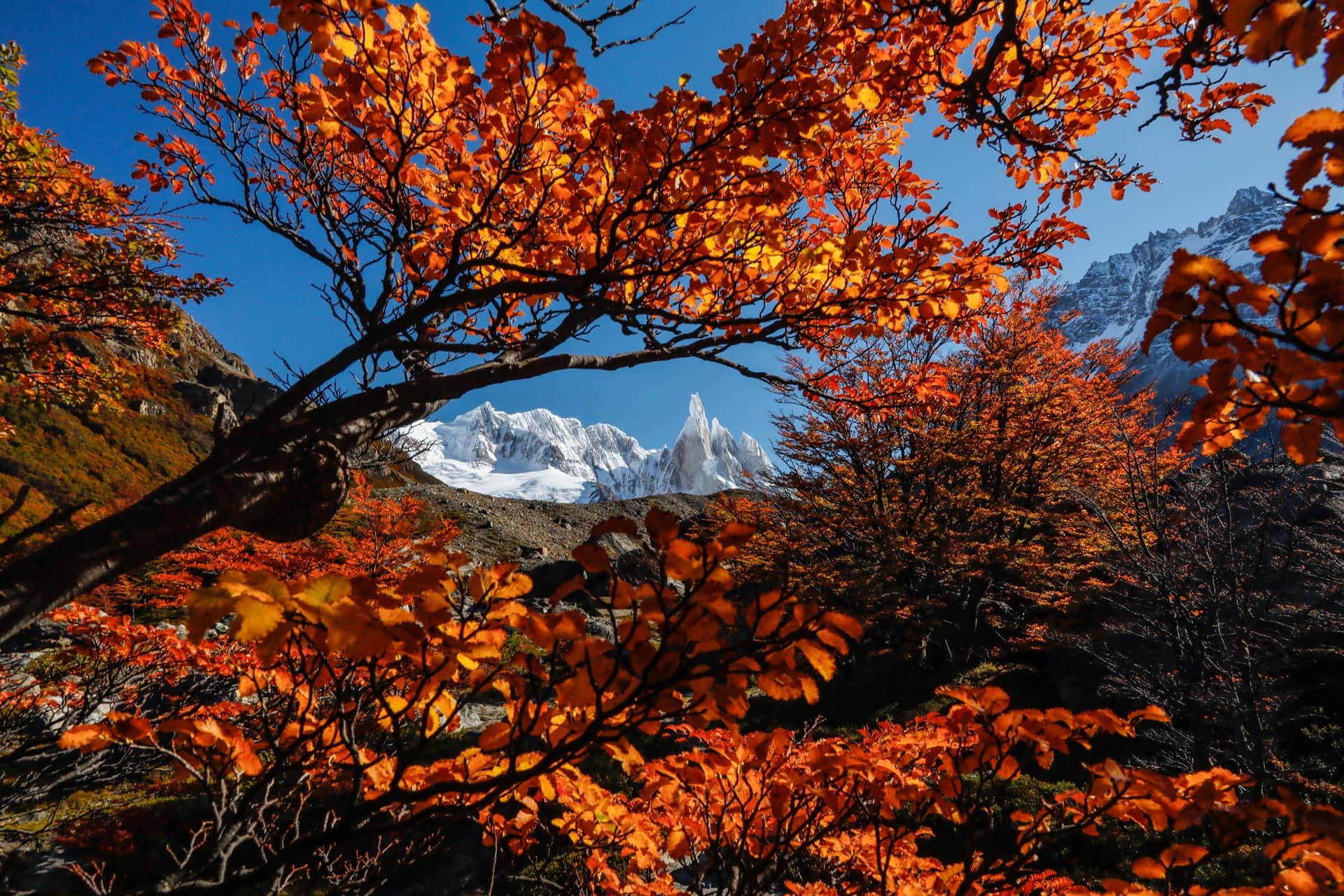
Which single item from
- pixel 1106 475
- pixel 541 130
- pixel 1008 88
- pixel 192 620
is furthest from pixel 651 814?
pixel 1106 475

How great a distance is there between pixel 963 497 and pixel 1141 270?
472 ft

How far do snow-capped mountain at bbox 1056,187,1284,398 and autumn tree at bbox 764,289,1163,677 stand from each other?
100274mm

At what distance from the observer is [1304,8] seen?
1117 millimetres

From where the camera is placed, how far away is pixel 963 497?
1067 cm

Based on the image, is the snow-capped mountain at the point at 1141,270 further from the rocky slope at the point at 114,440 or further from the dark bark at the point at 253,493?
the rocky slope at the point at 114,440

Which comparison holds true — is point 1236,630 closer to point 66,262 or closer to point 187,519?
point 187,519

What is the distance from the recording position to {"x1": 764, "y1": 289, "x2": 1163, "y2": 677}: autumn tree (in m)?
10.9

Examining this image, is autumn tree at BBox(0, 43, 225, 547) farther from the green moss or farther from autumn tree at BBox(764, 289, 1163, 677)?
the green moss

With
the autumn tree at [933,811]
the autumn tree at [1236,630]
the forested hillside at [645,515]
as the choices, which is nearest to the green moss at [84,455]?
the forested hillside at [645,515]

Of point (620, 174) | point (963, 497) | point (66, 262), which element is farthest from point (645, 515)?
point (963, 497)

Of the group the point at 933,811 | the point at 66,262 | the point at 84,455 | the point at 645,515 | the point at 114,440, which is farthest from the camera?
the point at 114,440

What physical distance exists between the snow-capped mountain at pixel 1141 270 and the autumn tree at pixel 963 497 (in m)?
100

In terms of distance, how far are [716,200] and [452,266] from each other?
1.57 metres

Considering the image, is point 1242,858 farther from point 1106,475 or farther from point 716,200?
point 1106,475
